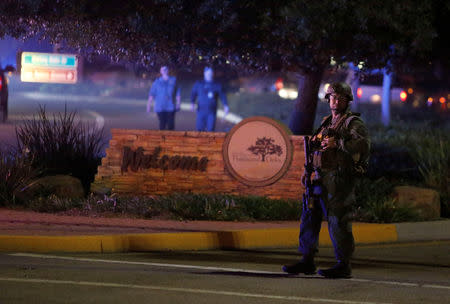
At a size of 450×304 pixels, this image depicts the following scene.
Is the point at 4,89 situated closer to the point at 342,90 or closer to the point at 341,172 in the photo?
the point at 342,90

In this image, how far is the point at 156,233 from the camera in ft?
33.2

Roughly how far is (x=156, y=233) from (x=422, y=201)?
4.38 meters

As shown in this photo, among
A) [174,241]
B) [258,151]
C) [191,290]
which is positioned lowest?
[191,290]

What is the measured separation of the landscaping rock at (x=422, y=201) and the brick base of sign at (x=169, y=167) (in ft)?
5.88

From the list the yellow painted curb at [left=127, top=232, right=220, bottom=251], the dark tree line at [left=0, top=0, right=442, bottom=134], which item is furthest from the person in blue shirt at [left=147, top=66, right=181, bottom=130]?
the yellow painted curb at [left=127, top=232, right=220, bottom=251]

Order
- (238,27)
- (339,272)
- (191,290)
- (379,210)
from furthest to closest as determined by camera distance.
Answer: (238,27), (379,210), (339,272), (191,290)

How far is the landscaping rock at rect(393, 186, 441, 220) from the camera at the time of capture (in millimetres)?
12453

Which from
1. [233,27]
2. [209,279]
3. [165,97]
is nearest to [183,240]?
[209,279]

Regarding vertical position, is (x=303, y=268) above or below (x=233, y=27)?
below

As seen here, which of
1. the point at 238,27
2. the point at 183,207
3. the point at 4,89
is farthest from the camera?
the point at 4,89

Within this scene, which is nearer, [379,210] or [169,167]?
[379,210]

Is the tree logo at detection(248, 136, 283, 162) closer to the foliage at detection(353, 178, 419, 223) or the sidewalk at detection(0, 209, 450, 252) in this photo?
the foliage at detection(353, 178, 419, 223)

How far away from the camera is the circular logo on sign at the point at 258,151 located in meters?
13.0

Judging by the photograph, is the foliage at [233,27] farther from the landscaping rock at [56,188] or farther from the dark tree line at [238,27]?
the landscaping rock at [56,188]
